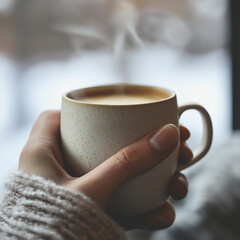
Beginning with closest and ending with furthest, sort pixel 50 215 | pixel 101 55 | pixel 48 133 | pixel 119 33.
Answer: pixel 50 215 < pixel 48 133 < pixel 119 33 < pixel 101 55

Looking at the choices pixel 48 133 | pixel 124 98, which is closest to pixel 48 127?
pixel 48 133

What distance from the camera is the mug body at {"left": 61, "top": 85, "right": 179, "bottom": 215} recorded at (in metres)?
0.50

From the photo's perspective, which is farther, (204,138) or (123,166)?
(204,138)

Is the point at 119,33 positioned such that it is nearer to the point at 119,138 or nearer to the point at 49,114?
the point at 49,114

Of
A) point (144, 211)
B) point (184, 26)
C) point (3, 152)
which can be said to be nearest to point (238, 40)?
point (184, 26)

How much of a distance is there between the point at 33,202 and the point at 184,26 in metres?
1.41

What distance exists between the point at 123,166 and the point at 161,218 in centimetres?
25

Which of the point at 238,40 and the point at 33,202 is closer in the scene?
the point at 33,202

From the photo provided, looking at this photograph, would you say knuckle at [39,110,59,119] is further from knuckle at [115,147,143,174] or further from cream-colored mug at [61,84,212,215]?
knuckle at [115,147,143,174]

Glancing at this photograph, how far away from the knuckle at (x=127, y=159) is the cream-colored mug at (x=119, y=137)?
0.04ft

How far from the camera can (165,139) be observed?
51 centimetres

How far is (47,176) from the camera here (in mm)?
537

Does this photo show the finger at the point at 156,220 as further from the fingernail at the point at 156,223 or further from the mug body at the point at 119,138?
the mug body at the point at 119,138

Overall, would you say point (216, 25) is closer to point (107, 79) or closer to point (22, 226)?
point (107, 79)
